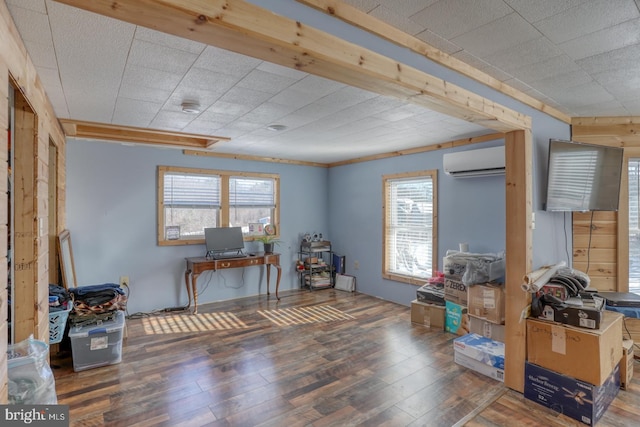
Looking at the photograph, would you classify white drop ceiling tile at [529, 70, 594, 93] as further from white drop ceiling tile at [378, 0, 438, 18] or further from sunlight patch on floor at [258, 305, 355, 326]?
→ sunlight patch on floor at [258, 305, 355, 326]

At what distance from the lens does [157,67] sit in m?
2.05

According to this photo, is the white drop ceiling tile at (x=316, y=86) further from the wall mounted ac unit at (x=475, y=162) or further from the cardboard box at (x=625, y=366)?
the cardboard box at (x=625, y=366)

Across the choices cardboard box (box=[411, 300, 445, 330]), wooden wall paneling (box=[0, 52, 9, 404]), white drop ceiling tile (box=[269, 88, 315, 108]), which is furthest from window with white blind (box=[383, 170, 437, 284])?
wooden wall paneling (box=[0, 52, 9, 404])

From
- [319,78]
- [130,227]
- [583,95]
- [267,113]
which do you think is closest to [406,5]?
[319,78]

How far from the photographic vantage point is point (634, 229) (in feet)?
10.8

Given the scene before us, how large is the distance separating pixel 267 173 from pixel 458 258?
10.7 ft

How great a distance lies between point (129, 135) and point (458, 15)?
3864 mm

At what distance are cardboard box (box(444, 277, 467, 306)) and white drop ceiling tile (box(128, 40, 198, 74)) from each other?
3251 millimetres

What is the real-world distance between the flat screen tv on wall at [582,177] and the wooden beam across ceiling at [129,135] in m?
3.41

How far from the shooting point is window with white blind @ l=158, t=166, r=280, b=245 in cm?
469

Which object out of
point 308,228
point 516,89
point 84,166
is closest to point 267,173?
point 308,228

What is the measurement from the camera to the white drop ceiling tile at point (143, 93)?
2.41 metres

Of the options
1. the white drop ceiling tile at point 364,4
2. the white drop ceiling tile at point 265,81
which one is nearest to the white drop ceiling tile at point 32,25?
the white drop ceiling tile at point 265,81

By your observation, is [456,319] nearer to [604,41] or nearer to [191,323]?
[604,41]
